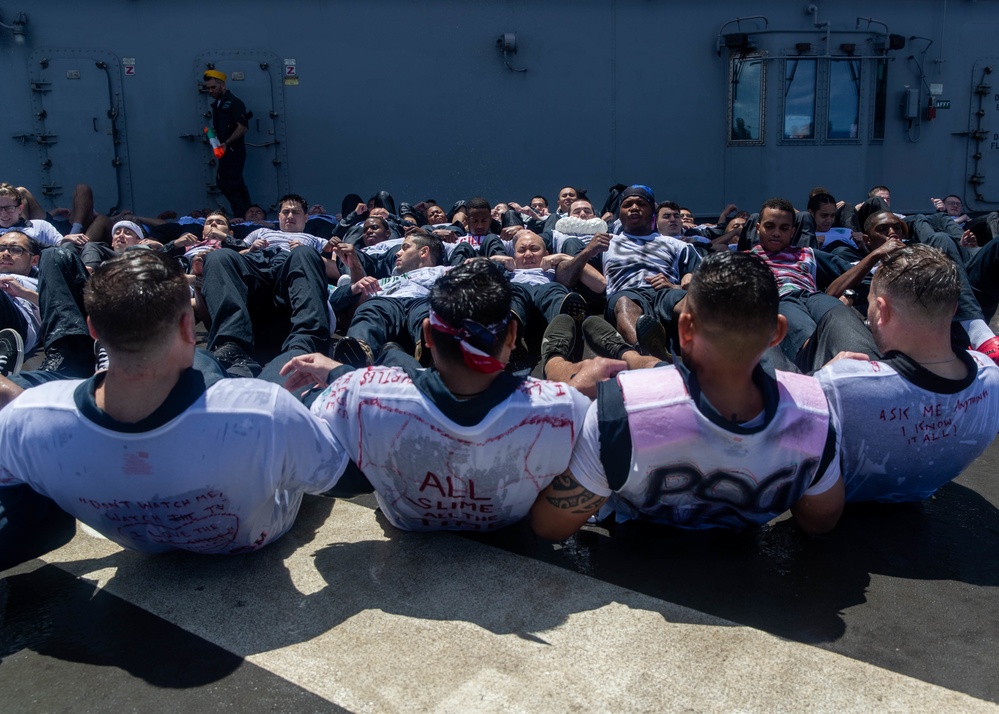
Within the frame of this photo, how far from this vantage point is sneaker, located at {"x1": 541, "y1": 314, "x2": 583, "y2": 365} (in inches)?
187

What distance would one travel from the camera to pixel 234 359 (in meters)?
4.83

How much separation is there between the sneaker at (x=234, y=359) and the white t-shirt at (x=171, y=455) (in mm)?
2192

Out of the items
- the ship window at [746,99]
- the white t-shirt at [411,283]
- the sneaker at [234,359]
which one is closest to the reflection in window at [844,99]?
the ship window at [746,99]

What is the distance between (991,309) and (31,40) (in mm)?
11626

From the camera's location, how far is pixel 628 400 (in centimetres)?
245

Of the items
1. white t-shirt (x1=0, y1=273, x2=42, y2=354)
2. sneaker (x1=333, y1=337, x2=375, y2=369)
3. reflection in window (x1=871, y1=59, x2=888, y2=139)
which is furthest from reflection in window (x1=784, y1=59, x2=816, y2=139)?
white t-shirt (x1=0, y1=273, x2=42, y2=354)

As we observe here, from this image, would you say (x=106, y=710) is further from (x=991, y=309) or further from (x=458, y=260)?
(x=991, y=309)

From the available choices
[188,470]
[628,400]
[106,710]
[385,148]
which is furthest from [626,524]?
[385,148]

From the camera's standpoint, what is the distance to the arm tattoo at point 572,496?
261 centimetres

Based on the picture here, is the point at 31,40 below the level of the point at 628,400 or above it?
above

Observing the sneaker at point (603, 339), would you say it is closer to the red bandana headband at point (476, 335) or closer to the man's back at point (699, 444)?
the man's back at point (699, 444)

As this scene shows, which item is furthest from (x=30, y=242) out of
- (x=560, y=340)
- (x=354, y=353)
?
(x=560, y=340)

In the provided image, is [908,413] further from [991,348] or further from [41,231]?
[41,231]

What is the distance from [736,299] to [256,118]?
1025cm
